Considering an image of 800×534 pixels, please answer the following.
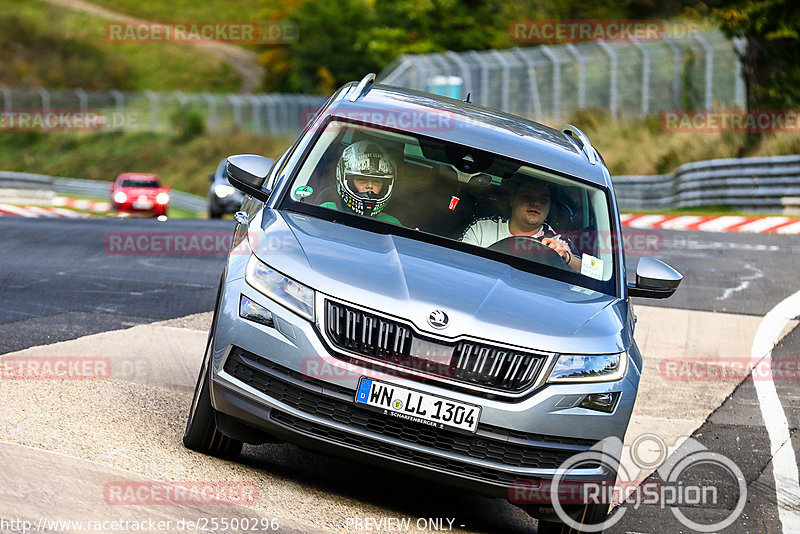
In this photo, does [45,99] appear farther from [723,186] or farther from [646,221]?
[646,221]

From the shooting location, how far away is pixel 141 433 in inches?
224

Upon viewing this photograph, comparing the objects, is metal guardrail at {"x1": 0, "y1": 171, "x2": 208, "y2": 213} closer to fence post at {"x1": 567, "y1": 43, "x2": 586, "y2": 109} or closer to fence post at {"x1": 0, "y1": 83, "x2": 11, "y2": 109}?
fence post at {"x1": 0, "y1": 83, "x2": 11, "y2": 109}

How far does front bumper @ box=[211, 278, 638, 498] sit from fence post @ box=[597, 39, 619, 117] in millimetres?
27215

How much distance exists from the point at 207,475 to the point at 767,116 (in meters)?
24.0

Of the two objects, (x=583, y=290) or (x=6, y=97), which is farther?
(x=6, y=97)

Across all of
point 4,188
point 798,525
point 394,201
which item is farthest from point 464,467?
point 4,188

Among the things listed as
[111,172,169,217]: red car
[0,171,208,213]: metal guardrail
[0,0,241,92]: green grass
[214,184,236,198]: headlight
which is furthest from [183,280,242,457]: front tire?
[0,0,241,92]: green grass

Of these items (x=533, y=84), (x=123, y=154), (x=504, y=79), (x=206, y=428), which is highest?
(x=206, y=428)

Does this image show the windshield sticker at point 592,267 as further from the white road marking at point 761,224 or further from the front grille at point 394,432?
the white road marking at point 761,224

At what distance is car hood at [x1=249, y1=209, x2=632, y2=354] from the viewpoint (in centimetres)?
495

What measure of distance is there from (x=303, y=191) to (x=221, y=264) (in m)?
7.88

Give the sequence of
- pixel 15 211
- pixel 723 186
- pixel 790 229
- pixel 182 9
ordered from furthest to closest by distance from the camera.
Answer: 1. pixel 182 9
2. pixel 15 211
3. pixel 723 186
4. pixel 790 229

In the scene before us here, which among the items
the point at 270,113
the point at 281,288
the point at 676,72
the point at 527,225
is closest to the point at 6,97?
the point at 270,113

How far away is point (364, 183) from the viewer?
19.9 feet
